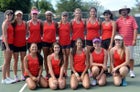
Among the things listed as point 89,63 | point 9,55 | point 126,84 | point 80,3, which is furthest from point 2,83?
point 80,3

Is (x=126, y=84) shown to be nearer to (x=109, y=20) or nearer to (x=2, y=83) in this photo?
(x=109, y=20)

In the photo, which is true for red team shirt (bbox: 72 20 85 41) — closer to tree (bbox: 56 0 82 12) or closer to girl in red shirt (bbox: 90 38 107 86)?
girl in red shirt (bbox: 90 38 107 86)

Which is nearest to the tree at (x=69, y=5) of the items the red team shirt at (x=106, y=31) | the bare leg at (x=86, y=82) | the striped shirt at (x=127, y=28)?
the striped shirt at (x=127, y=28)

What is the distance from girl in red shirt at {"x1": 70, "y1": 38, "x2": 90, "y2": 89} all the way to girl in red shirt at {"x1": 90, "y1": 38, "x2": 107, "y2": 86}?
20 cm

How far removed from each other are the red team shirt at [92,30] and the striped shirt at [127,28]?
0.64m

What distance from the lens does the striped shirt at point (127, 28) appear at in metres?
9.81

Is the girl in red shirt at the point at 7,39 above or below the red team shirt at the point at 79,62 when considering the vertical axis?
above

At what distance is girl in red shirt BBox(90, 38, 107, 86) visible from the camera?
9.08m

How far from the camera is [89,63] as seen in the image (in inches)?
364

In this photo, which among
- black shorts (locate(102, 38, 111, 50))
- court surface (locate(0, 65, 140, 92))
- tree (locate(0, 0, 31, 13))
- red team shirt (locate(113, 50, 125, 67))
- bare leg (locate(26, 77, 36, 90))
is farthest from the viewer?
tree (locate(0, 0, 31, 13))

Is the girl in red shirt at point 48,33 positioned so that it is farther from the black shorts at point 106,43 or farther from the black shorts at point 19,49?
the black shorts at point 106,43

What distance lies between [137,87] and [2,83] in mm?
3402

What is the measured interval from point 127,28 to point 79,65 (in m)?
1.73

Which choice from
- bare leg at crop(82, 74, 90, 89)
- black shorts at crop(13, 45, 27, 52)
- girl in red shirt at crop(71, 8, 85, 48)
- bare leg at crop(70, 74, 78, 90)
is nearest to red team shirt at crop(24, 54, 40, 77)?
black shorts at crop(13, 45, 27, 52)
